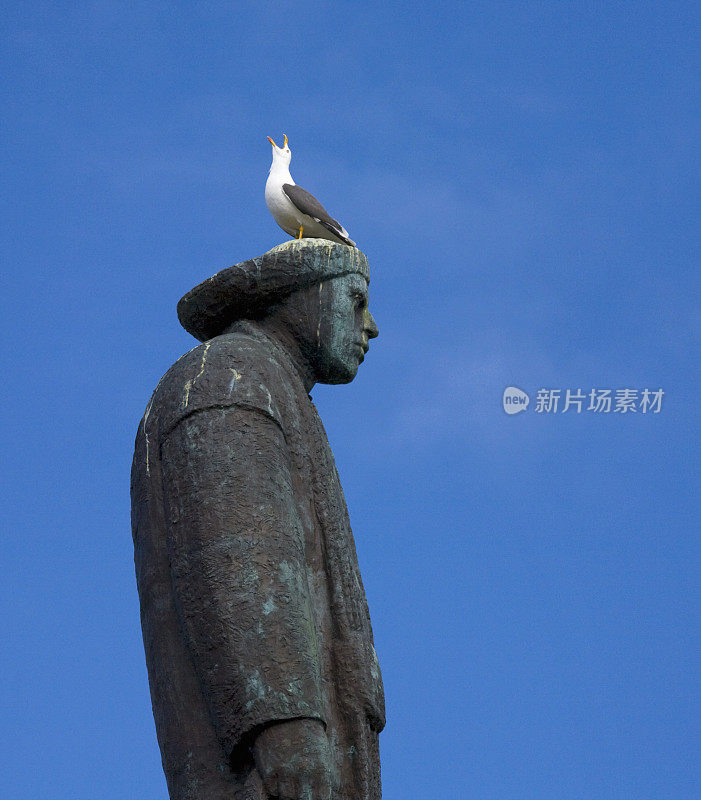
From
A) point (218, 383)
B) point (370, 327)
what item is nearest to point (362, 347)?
point (370, 327)

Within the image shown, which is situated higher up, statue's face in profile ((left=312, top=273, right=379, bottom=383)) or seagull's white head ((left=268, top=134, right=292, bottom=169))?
seagull's white head ((left=268, top=134, right=292, bottom=169))

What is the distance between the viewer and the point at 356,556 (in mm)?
7289

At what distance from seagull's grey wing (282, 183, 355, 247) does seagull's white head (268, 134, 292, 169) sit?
0.42 meters

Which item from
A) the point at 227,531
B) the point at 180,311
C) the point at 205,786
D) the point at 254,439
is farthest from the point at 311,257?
the point at 205,786

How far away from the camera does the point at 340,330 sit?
761cm

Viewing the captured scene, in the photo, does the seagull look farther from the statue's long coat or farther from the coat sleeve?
the coat sleeve

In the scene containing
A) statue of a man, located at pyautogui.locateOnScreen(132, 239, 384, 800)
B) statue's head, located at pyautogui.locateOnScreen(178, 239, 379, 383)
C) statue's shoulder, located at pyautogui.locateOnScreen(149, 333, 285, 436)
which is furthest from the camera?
statue's head, located at pyautogui.locateOnScreen(178, 239, 379, 383)

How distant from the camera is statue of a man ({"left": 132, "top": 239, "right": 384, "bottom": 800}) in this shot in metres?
6.15

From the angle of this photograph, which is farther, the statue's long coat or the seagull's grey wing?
the seagull's grey wing

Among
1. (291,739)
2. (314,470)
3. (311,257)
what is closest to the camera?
(291,739)

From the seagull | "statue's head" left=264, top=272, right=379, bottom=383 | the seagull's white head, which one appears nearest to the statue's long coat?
"statue's head" left=264, top=272, right=379, bottom=383

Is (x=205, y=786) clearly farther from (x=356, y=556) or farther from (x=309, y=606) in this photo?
(x=356, y=556)

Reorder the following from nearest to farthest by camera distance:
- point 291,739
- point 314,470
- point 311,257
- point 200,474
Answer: point 291,739, point 200,474, point 314,470, point 311,257

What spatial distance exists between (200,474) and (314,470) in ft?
2.59
